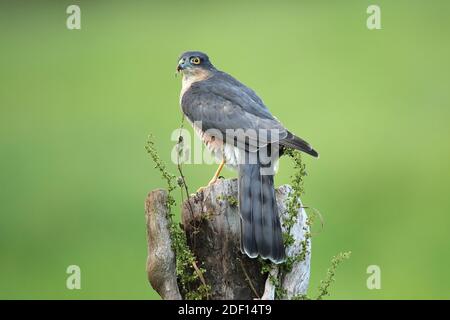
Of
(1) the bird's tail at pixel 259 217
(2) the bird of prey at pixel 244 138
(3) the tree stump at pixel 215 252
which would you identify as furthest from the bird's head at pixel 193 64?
(3) the tree stump at pixel 215 252

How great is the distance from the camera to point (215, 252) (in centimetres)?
503

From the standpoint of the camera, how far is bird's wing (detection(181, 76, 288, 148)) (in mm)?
5688

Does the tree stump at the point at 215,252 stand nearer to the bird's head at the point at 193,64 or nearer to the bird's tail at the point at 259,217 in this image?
the bird's tail at the point at 259,217

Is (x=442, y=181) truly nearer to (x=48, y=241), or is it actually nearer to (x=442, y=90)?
Result: (x=442, y=90)

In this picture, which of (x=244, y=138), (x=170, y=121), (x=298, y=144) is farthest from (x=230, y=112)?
(x=170, y=121)

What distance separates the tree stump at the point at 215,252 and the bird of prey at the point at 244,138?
0.37 ft

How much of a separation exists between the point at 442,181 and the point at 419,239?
249 cm

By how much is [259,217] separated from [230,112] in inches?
47.2

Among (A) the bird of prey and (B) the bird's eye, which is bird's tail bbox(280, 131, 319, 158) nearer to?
(A) the bird of prey

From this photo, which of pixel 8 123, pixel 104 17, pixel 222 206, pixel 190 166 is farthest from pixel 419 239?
pixel 104 17

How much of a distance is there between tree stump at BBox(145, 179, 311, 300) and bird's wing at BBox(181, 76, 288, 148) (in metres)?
0.61

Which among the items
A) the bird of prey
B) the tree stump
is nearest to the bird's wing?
the bird of prey

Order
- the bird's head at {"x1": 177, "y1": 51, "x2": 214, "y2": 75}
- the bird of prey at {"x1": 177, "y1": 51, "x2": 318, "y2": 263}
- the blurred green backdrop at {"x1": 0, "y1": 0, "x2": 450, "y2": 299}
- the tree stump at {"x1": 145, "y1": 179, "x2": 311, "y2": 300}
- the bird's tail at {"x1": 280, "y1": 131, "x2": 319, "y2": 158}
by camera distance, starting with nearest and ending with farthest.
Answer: the tree stump at {"x1": 145, "y1": 179, "x2": 311, "y2": 300}
the bird of prey at {"x1": 177, "y1": 51, "x2": 318, "y2": 263}
the bird's tail at {"x1": 280, "y1": 131, "x2": 319, "y2": 158}
the bird's head at {"x1": 177, "y1": 51, "x2": 214, "y2": 75}
the blurred green backdrop at {"x1": 0, "y1": 0, "x2": 450, "y2": 299}

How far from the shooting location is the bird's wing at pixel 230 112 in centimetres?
569
